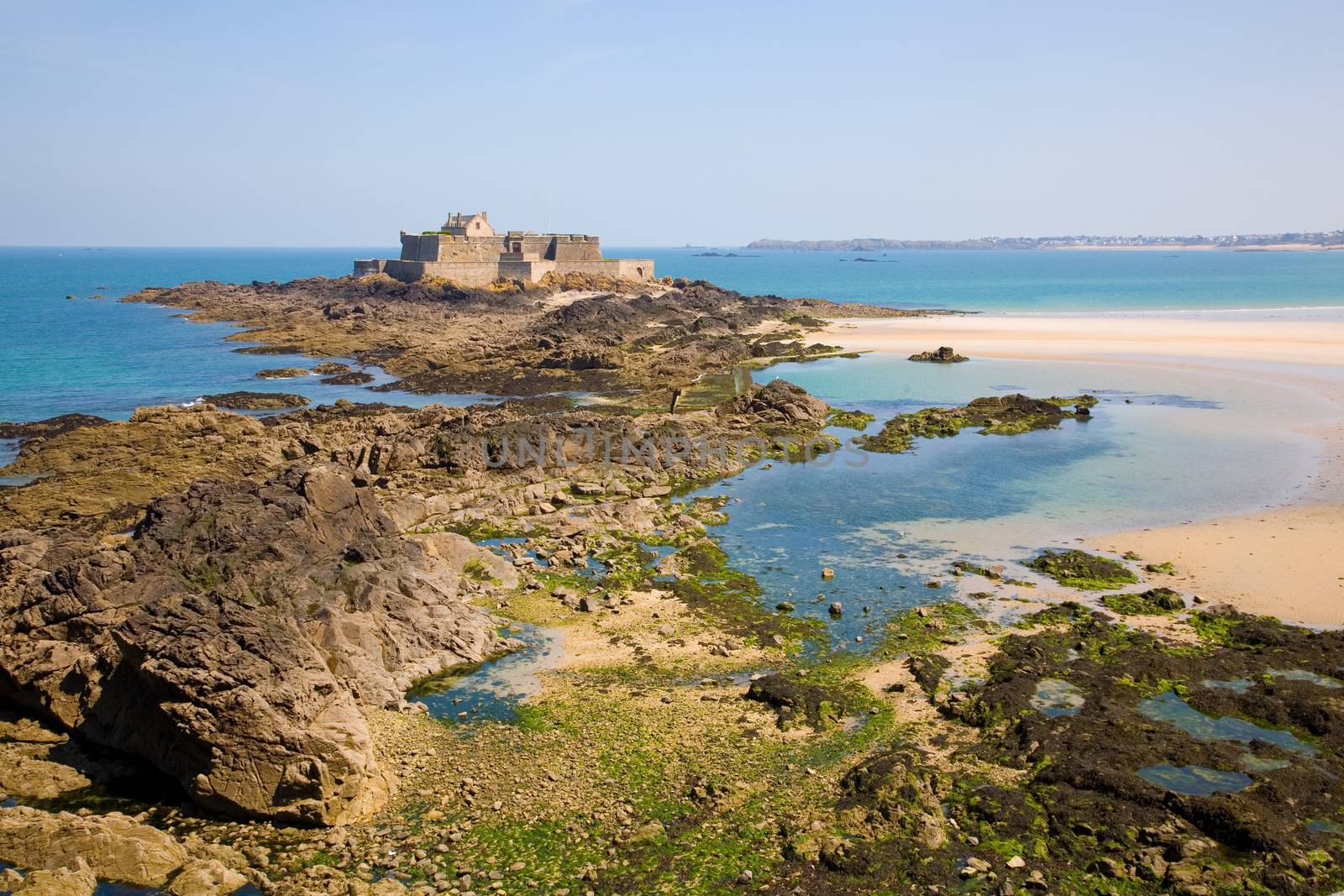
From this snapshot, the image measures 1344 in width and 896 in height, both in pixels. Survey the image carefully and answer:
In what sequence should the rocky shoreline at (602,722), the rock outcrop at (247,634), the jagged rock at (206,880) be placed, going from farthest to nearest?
1. the rock outcrop at (247,634)
2. the rocky shoreline at (602,722)
3. the jagged rock at (206,880)

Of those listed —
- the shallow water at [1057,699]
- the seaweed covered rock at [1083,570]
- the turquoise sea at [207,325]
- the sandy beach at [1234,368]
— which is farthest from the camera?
the turquoise sea at [207,325]

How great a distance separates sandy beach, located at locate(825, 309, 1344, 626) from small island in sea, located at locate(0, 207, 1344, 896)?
0.63ft

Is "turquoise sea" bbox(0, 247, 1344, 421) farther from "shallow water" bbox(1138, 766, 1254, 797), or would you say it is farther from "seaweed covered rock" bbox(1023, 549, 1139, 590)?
"shallow water" bbox(1138, 766, 1254, 797)

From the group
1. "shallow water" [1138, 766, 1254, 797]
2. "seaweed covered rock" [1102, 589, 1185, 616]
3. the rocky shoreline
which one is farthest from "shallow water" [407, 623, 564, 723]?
"seaweed covered rock" [1102, 589, 1185, 616]

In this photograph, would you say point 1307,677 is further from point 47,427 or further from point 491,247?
point 491,247

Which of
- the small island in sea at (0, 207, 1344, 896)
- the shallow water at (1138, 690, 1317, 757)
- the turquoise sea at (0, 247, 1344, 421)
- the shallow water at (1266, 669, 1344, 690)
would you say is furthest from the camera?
the turquoise sea at (0, 247, 1344, 421)

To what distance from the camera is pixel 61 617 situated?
14.5m

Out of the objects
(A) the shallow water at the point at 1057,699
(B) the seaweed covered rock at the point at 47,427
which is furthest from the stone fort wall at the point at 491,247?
(A) the shallow water at the point at 1057,699

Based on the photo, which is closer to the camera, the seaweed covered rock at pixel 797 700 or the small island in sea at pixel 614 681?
the small island in sea at pixel 614 681

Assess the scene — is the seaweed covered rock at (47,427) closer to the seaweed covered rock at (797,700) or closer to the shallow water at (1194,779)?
the seaweed covered rock at (797,700)

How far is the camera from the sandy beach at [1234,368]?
19.2 m

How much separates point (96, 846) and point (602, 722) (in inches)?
254

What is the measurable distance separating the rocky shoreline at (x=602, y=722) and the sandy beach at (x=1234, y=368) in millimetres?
1598

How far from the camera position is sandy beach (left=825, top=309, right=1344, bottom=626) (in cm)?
1922
